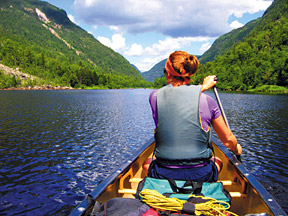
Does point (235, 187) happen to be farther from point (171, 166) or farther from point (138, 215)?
point (138, 215)

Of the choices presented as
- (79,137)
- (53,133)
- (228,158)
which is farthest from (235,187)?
(53,133)

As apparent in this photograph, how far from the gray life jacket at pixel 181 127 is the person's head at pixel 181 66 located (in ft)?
0.60

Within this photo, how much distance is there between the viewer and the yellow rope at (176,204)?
2.87m

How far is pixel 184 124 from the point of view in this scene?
3.29m

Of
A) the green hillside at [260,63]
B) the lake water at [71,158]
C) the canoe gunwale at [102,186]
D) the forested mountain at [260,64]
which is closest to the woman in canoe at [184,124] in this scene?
the canoe gunwale at [102,186]

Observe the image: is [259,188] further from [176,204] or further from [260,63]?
[260,63]

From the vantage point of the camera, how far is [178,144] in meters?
3.39

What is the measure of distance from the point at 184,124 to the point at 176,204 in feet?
3.70

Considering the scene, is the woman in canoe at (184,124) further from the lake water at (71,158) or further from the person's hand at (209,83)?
the lake water at (71,158)

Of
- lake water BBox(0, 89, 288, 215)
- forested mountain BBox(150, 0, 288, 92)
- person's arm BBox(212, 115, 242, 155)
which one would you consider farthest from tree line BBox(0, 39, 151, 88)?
person's arm BBox(212, 115, 242, 155)

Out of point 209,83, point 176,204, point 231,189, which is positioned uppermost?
point 209,83

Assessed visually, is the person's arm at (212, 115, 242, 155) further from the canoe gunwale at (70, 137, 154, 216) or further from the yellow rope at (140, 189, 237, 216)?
the canoe gunwale at (70, 137, 154, 216)

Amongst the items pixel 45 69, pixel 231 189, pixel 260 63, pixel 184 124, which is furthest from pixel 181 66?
pixel 45 69

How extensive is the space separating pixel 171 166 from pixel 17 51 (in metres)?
200
